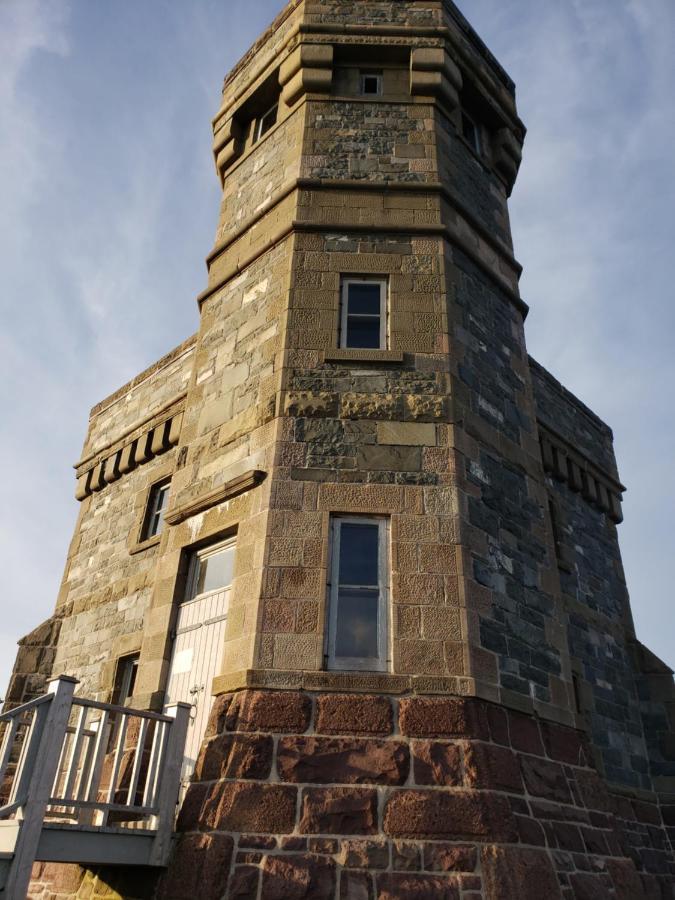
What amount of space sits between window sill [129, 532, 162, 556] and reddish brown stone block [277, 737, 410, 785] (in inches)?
202

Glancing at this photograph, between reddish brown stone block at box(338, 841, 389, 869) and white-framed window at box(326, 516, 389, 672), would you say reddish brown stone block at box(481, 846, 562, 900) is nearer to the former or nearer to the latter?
reddish brown stone block at box(338, 841, 389, 869)

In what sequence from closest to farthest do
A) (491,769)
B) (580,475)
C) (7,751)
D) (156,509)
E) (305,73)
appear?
(7,751) → (491,769) → (305,73) → (156,509) → (580,475)

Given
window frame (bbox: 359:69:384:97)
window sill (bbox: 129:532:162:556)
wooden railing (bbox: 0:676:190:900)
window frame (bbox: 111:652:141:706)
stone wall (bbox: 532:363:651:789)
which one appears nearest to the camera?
wooden railing (bbox: 0:676:190:900)

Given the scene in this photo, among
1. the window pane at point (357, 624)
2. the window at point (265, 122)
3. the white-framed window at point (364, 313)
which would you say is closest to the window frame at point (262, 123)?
the window at point (265, 122)

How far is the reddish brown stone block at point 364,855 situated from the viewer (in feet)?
16.4

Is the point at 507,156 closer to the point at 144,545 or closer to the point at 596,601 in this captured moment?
the point at 596,601

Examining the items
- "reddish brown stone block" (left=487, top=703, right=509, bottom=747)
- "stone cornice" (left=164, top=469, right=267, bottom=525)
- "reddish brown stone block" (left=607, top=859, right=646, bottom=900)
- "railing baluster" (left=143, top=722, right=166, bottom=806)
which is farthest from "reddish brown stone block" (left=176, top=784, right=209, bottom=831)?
"reddish brown stone block" (left=607, top=859, right=646, bottom=900)

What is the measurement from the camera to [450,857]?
503 centimetres

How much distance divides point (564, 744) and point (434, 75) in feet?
26.5

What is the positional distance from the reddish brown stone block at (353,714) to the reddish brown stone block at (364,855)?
0.74 m

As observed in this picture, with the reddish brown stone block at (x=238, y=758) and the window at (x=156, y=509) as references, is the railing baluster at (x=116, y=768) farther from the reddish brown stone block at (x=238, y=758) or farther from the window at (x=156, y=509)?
the window at (x=156, y=509)

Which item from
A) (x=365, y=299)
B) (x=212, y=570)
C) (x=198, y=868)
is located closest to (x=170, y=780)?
(x=198, y=868)

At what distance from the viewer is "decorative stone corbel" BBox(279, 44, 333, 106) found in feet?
31.5

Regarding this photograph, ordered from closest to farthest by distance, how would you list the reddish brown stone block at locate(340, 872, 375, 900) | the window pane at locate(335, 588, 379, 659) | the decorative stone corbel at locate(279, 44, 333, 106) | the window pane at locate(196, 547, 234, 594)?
the reddish brown stone block at locate(340, 872, 375, 900)
the window pane at locate(335, 588, 379, 659)
the window pane at locate(196, 547, 234, 594)
the decorative stone corbel at locate(279, 44, 333, 106)
